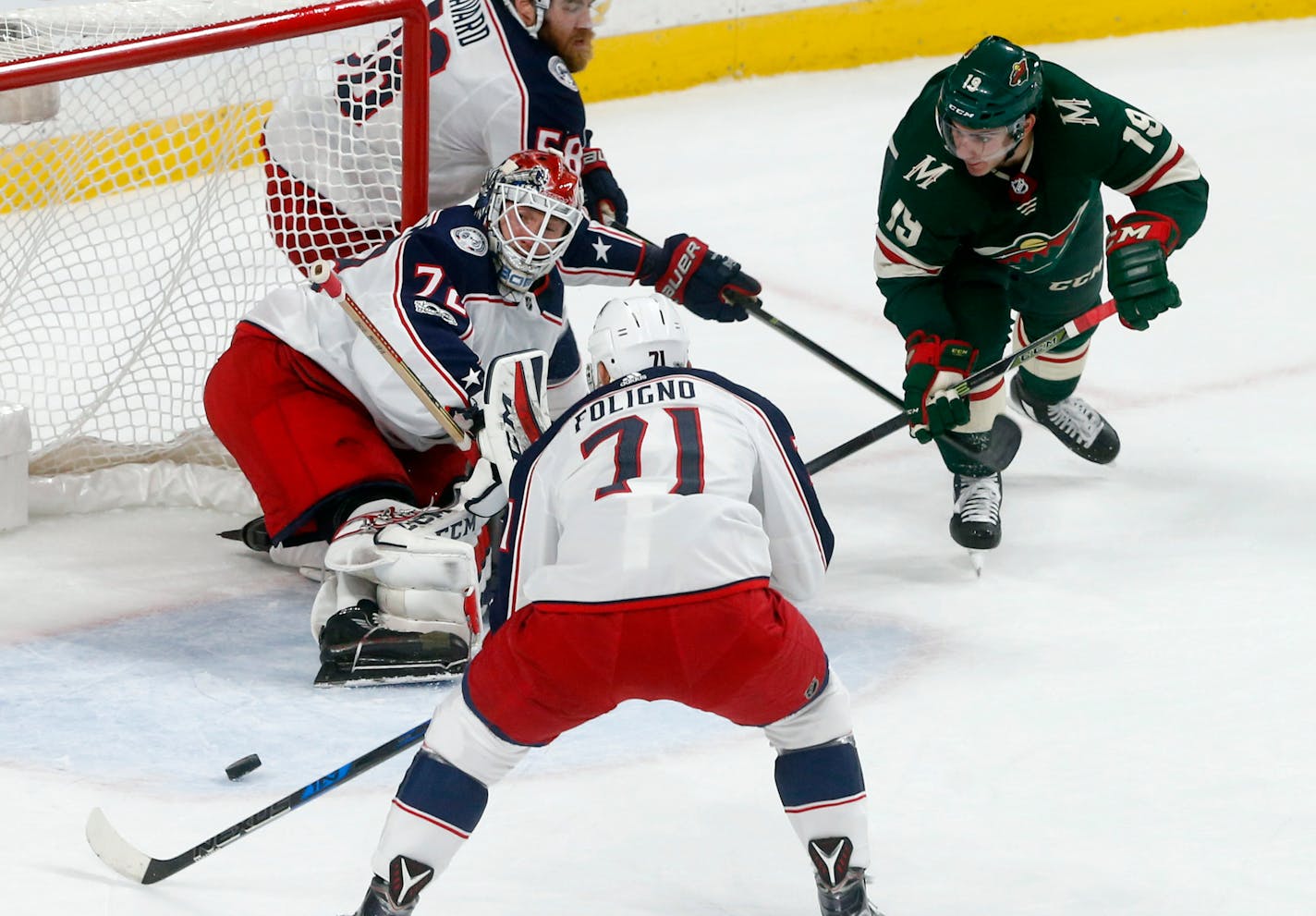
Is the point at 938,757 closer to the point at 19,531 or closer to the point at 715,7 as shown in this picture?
the point at 19,531

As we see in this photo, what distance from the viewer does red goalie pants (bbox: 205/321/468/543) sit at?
120 inches

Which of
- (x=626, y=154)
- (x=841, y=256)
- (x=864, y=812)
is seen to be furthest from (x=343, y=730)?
(x=626, y=154)

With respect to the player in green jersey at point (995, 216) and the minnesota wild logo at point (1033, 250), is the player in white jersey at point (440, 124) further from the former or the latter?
the minnesota wild logo at point (1033, 250)

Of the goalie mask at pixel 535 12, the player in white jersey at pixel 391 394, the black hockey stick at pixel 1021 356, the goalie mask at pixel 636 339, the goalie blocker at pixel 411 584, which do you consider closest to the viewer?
the goalie mask at pixel 636 339

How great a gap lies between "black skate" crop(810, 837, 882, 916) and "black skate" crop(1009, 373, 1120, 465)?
6.20 ft

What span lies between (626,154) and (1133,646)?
321 centimetres

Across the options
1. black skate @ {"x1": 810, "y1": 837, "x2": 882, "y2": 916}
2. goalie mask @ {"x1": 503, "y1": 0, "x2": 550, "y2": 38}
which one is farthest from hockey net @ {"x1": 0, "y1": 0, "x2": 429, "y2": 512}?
black skate @ {"x1": 810, "y1": 837, "x2": 882, "y2": 916}

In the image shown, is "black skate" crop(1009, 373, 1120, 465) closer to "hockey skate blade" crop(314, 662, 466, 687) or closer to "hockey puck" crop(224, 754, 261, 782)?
"hockey skate blade" crop(314, 662, 466, 687)

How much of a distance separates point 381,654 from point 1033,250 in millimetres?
1412

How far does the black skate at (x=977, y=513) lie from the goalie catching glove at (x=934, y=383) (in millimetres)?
178

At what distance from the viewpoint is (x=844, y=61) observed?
627 centimetres

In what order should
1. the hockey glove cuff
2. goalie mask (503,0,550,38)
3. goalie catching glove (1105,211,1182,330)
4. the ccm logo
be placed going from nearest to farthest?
1. goalie catching glove (1105,211,1182,330)
2. goalie mask (503,0,550,38)
3. the ccm logo
4. the hockey glove cuff

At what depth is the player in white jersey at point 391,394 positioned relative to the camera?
113 inches

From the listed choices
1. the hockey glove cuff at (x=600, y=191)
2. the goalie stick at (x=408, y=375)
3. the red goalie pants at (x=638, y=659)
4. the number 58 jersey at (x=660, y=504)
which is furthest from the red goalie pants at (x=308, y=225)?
the red goalie pants at (x=638, y=659)
